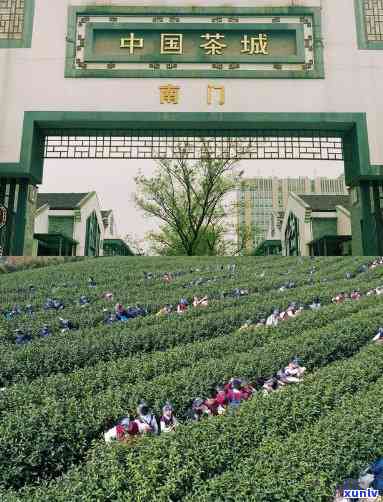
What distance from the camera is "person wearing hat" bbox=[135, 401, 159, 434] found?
14.4 ft

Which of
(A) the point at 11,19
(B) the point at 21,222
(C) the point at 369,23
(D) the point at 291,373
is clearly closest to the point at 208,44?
(C) the point at 369,23

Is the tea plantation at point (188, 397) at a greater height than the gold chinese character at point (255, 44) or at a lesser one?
lesser

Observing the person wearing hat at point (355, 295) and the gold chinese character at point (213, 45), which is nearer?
the person wearing hat at point (355, 295)

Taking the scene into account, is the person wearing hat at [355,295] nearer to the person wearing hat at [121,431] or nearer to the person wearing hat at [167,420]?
the person wearing hat at [167,420]

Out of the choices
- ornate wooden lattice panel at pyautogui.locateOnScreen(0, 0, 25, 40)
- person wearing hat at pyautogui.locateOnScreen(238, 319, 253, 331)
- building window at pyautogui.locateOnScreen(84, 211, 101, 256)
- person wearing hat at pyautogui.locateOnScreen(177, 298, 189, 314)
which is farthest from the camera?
building window at pyautogui.locateOnScreen(84, 211, 101, 256)

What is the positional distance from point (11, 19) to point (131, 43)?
4.47 m

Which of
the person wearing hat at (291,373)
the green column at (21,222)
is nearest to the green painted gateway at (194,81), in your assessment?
the green column at (21,222)

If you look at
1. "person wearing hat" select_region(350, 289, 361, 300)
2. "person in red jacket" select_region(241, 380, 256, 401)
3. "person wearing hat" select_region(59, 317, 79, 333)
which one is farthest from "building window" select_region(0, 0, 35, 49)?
"person in red jacket" select_region(241, 380, 256, 401)

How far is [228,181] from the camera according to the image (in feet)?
82.2

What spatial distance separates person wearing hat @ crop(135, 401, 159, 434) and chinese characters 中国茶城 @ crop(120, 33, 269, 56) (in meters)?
14.4

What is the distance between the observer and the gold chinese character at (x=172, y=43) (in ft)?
53.2

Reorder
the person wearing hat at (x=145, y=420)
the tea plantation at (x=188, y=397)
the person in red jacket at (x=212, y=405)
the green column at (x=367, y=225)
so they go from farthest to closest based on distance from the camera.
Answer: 1. the green column at (x=367, y=225)
2. the person in red jacket at (x=212, y=405)
3. the person wearing hat at (x=145, y=420)
4. the tea plantation at (x=188, y=397)

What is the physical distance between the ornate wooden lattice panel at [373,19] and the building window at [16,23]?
475 inches

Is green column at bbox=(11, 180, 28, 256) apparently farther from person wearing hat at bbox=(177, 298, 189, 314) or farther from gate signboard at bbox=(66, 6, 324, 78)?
person wearing hat at bbox=(177, 298, 189, 314)
